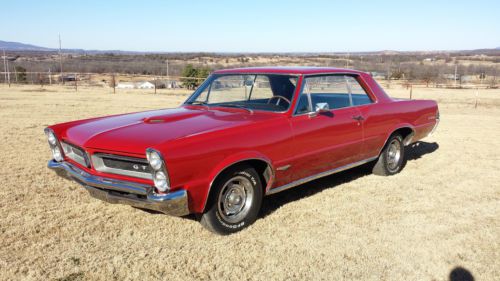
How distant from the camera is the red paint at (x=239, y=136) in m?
3.68

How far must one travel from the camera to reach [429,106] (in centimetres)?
680

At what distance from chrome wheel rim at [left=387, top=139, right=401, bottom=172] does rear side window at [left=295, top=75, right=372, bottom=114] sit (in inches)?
37.2

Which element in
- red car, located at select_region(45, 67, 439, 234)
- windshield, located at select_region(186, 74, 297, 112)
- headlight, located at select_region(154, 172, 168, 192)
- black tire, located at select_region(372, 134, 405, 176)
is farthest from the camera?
black tire, located at select_region(372, 134, 405, 176)

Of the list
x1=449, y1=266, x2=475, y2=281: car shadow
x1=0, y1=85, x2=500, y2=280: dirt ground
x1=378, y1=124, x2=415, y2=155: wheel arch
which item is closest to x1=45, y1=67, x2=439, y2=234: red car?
x1=378, y1=124, x2=415, y2=155: wheel arch

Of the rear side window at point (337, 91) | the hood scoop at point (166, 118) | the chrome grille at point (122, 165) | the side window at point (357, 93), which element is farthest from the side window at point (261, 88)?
the chrome grille at point (122, 165)

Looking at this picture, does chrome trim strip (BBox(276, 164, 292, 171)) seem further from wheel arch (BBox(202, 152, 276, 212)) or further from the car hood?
the car hood

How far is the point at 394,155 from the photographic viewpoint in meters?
6.45

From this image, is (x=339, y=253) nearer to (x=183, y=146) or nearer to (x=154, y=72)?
(x=183, y=146)

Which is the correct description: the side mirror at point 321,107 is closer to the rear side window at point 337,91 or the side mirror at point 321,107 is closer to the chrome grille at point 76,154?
the rear side window at point 337,91

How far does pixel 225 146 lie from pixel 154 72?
175 ft

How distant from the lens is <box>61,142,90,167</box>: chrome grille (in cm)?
407

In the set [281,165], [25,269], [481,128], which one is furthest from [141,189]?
[481,128]

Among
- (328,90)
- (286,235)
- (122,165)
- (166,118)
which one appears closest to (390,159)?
(328,90)

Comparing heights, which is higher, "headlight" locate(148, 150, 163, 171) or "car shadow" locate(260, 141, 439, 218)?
"headlight" locate(148, 150, 163, 171)
